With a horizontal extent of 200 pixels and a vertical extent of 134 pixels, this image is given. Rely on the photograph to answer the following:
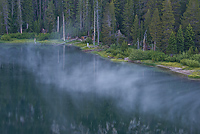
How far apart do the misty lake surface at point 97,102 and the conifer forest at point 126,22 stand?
39.3ft

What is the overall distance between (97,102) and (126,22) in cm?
4021

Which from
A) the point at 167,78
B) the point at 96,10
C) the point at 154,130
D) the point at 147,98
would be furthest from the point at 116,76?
the point at 96,10

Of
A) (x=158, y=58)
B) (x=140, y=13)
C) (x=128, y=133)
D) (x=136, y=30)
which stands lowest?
(x=128, y=133)

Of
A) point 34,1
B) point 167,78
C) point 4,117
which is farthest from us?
point 34,1

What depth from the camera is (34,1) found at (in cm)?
9531

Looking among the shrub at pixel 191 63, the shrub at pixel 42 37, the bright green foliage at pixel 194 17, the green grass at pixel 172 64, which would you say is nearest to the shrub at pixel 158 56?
the green grass at pixel 172 64

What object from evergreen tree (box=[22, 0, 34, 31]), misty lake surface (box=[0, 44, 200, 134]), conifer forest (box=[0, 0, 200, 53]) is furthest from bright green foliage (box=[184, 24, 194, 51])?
evergreen tree (box=[22, 0, 34, 31])

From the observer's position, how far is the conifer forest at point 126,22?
39094 millimetres

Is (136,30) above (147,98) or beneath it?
above

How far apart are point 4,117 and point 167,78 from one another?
17944 millimetres

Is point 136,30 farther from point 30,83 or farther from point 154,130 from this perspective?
point 154,130

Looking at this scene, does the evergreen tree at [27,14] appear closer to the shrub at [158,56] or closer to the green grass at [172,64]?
the shrub at [158,56]

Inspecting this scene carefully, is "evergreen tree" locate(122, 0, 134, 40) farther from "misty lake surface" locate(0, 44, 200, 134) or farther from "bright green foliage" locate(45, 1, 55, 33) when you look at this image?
"bright green foliage" locate(45, 1, 55, 33)

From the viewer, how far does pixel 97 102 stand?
62.1 feet
